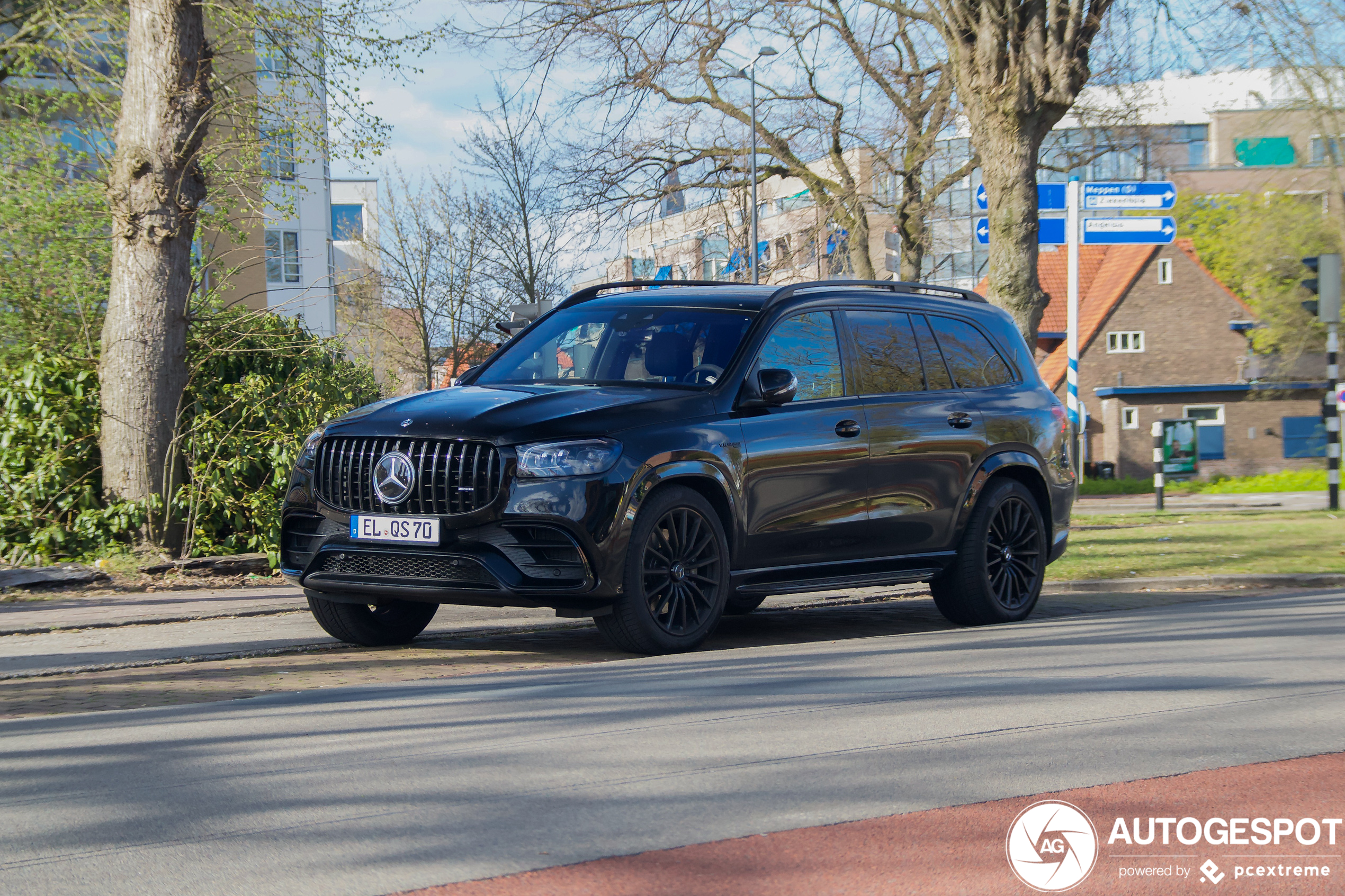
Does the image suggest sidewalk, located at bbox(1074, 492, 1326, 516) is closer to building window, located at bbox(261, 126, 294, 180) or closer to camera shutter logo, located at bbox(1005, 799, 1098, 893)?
building window, located at bbox(261, 126, 294, 180)

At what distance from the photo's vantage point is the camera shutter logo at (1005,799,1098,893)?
11.7ft

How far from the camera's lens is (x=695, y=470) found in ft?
23.0

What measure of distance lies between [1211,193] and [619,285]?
211 feet

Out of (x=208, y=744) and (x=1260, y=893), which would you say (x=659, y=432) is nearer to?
(x=208, y=744)

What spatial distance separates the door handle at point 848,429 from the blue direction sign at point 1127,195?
31.2 feet

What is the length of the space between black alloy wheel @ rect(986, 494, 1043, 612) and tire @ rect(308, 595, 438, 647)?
3.62 metres

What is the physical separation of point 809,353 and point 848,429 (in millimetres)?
498

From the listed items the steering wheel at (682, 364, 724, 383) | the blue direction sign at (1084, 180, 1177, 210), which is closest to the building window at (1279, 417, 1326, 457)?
the blue direction sign at (1084, 180, 1177, 210)

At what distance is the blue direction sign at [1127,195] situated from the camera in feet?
53.3

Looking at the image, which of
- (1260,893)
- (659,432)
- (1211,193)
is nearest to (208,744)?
(659,432)

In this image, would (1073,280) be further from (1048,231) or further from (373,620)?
(373,620)

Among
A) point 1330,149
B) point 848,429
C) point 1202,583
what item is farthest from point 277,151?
point 1330,149

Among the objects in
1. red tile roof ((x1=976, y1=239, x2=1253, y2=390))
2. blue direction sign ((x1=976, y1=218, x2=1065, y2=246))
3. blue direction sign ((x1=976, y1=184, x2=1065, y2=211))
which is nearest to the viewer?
blue direction sign ((x1=976, y1=184, x2=1065, y2=211))

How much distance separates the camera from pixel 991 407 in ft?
29.6
